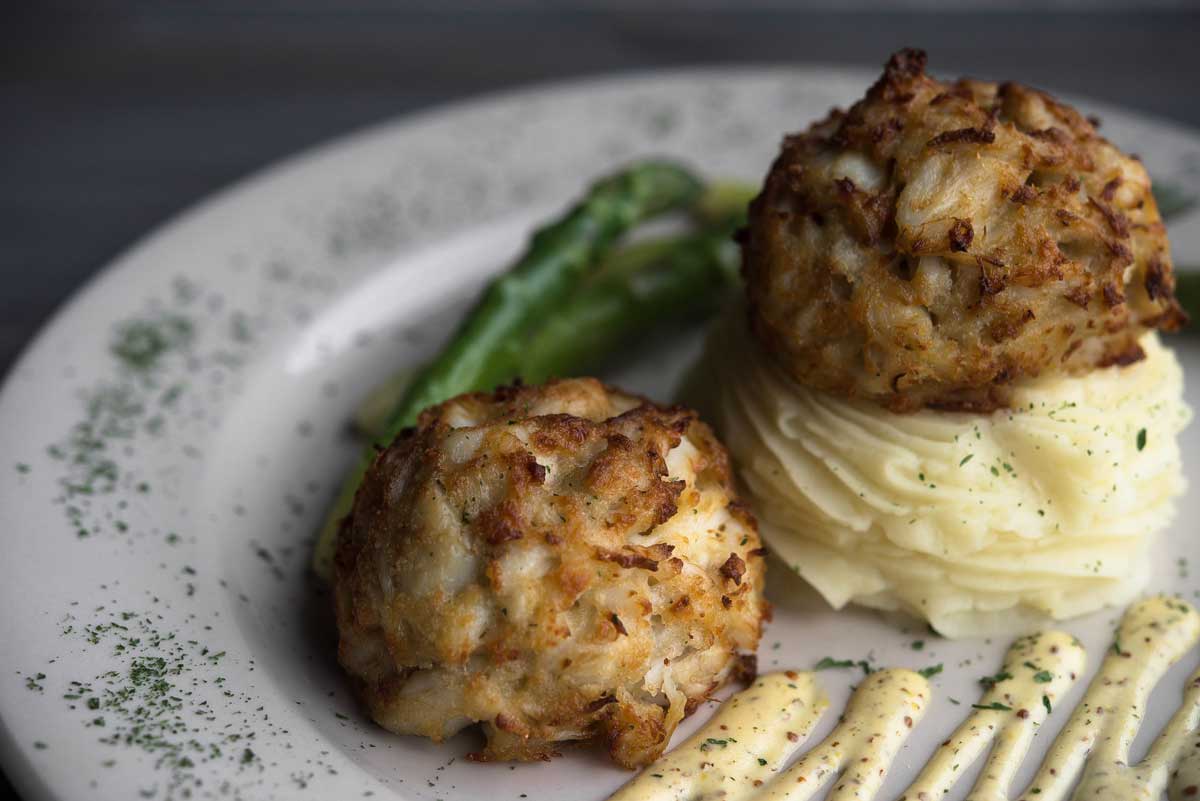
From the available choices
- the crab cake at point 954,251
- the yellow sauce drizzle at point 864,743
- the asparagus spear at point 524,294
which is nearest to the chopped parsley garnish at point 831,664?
the yellow sauce drizzle at point 864,743

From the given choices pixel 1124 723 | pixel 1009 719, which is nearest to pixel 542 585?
pixel 1009 719

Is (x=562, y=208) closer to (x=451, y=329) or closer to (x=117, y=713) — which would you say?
(x=451, y=329)

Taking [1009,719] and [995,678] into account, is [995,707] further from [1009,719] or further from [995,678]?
[995,678]

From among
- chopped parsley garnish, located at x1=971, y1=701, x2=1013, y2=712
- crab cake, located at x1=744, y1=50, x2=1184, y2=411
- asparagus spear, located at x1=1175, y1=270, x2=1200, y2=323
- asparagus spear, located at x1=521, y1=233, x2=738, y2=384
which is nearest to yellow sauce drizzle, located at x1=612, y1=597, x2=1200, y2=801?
chopped parsley garnish, located at x1=971, y1=701, x2=1013, y2=712

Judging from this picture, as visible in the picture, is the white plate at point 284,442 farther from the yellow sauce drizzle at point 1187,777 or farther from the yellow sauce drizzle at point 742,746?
the yellow sauce drizzle at point 1187,777

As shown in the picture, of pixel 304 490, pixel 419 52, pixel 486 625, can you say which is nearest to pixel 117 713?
pixel 486 625
